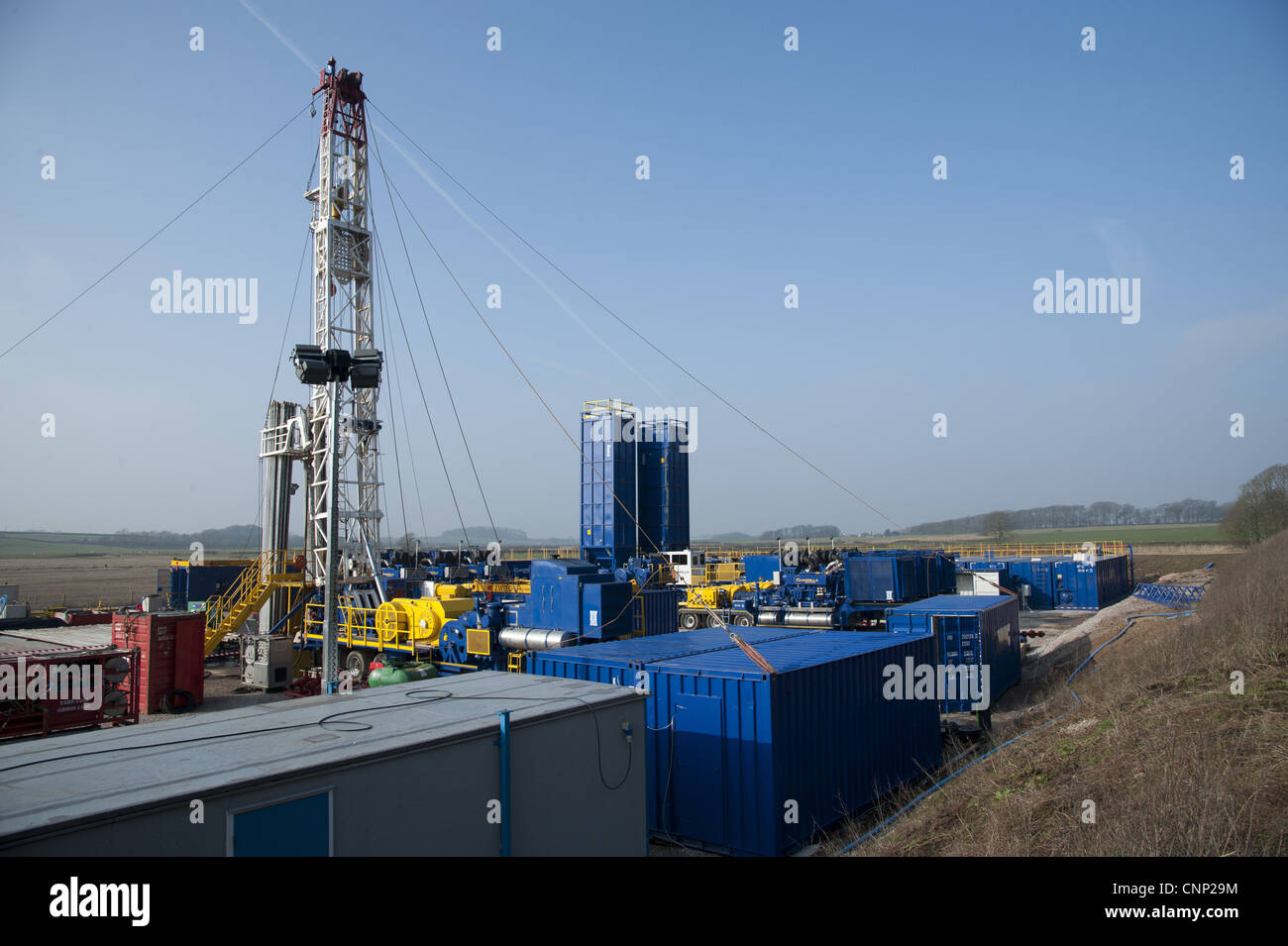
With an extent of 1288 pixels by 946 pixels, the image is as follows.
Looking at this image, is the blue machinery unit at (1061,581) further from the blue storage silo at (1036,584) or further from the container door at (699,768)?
the container door at (699,768)

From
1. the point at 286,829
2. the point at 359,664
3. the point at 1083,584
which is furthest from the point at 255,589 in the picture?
the point at 1083,584

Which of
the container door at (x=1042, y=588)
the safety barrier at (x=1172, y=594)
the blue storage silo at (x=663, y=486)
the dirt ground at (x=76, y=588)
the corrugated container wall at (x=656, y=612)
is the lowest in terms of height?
the dirt ground at (x=76, y=588)

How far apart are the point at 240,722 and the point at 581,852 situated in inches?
126

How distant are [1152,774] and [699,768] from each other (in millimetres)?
5389

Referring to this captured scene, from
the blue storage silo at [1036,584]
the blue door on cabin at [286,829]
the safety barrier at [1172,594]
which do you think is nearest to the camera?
the blue door on cabin at [286,829]

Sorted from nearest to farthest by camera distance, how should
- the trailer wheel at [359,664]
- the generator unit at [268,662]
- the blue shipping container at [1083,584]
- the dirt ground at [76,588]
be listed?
the trailer wheel at [359,664], the generator unit at [268,662], the blue shipping container at [1083,584], the dirt ground at [76,588]

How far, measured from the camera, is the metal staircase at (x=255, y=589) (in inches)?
925

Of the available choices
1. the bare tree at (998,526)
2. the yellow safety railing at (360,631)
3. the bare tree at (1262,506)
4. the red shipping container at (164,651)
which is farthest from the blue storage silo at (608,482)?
the bare tree at (998,526)

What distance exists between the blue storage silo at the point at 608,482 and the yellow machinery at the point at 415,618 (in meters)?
19.7

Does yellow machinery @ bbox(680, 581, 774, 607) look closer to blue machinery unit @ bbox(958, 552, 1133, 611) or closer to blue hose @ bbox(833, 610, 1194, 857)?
blue hose @ bbox(833, 610, 1194, 857)

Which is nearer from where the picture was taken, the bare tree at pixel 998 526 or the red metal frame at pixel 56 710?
the red metal frame at pixel 56 710

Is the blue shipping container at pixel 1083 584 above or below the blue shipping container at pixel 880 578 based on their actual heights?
below

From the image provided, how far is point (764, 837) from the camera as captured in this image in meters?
9.89
